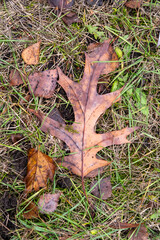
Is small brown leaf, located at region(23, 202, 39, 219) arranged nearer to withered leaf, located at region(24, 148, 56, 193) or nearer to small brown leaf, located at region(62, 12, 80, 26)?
withered leaf, located at region(24, 148, 56, 193)

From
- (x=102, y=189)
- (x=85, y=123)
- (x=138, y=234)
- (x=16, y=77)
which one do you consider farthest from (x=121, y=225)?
(x=16, y=77)

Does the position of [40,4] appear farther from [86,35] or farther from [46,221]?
[46,221]

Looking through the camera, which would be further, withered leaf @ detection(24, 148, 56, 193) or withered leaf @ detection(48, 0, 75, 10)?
withered leaf @ detection(48, 0, 75, 10)

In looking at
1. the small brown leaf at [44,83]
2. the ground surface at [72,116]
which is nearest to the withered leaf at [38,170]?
the ground surface at [72,116]

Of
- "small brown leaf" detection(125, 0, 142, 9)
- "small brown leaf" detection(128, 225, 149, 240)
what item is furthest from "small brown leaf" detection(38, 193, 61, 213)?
"small brown leaf" detection(125, 0, 142, 9)

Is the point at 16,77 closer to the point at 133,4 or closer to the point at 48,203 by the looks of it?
the point at 48,203

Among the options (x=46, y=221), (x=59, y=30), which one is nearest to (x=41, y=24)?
(x=59, y=30)
